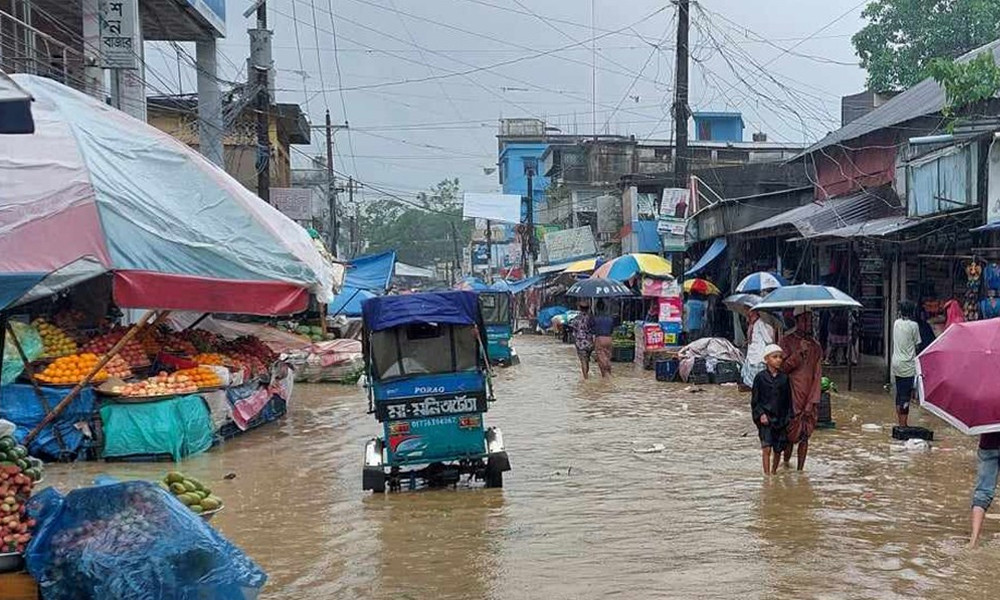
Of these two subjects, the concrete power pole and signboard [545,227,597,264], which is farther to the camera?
signboard [545,227,597,264]

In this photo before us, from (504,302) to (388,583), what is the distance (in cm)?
2153

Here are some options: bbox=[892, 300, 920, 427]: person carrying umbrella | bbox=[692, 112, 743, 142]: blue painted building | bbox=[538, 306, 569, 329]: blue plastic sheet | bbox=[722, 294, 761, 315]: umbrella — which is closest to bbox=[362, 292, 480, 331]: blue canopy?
bbox=[892, 300, 920, 427]: person carrying umbrella

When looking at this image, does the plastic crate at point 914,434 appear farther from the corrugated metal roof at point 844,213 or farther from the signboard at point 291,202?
the signboard at point 291,202

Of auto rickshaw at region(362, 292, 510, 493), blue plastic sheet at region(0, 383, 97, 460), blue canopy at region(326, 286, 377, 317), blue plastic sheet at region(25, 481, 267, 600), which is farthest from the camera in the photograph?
blue canopy at region(326, 286, 377, 317)

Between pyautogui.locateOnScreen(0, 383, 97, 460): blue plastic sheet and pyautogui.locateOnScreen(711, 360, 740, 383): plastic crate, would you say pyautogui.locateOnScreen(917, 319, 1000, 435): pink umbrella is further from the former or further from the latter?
pyautogui.locateOnScreen(711, 360, 740, 383): plastic crate

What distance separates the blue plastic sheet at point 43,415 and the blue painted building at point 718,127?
148ft

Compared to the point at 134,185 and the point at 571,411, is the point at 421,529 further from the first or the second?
the point at 571,411

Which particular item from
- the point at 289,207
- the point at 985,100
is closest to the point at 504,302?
the point at 289,207

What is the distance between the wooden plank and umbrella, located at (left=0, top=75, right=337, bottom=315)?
2.16 m

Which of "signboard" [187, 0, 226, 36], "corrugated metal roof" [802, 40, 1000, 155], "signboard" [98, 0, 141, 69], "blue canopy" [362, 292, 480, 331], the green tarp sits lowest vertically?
the green tarp

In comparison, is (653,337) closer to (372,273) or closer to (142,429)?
(372,273)

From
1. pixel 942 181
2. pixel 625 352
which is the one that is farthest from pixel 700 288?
pixel 942 181

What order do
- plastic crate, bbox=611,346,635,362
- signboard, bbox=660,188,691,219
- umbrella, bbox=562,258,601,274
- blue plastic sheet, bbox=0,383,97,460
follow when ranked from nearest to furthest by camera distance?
blue plastic sheet, bbox=0,383,97,460 → signboard, bbox=660,188,691,219 → plastic crate, bbox=611,346,635,362 → umbrella, bbox=562,258,601,274

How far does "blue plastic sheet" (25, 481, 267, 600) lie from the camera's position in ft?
15.8
